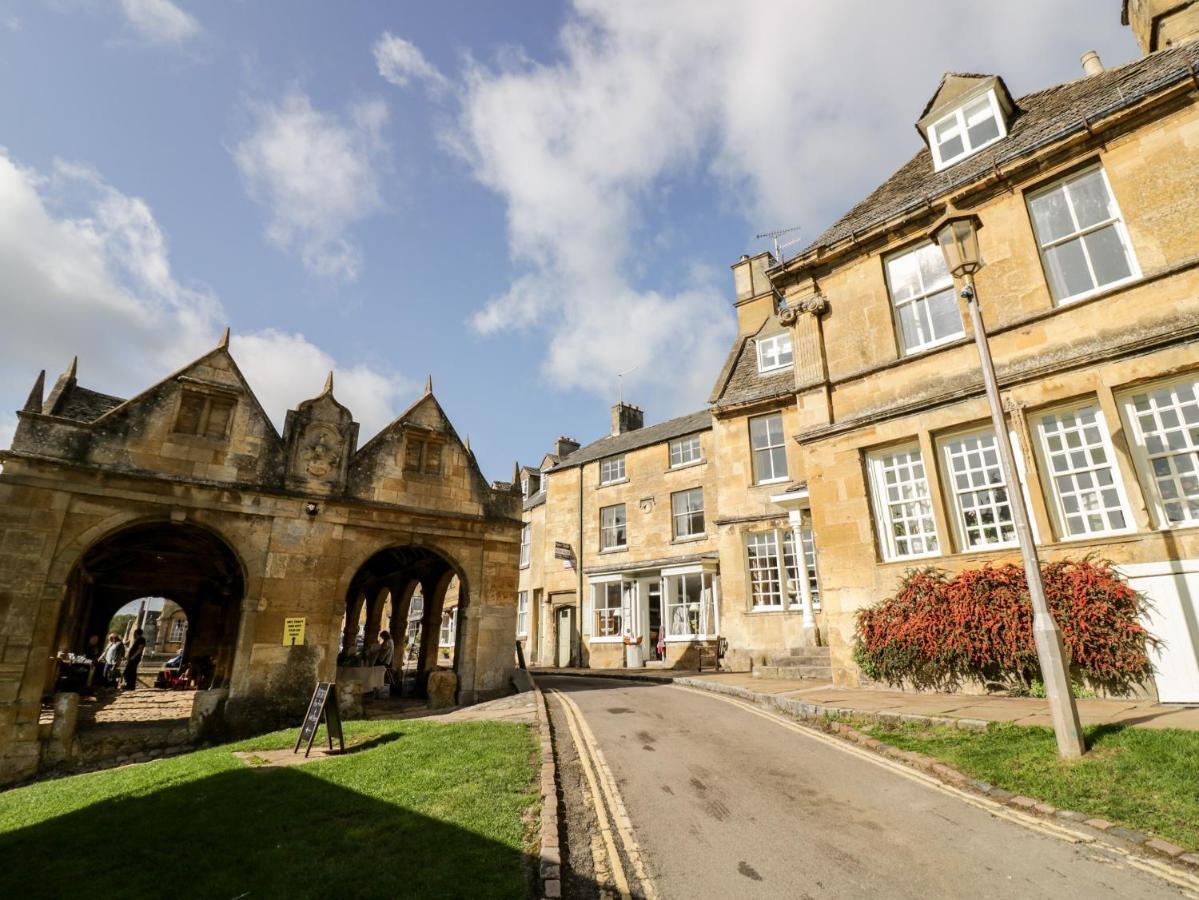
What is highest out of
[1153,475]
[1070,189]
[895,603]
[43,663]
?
[1070,189]

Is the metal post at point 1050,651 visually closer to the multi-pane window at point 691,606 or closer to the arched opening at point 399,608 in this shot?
the arched opening at point 399,608

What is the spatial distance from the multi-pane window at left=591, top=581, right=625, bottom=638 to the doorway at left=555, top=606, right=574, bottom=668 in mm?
1742

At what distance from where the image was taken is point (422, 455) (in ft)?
50.1

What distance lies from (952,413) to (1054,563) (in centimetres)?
305

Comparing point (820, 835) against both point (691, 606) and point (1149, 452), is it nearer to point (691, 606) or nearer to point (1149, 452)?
point (1149, 452)

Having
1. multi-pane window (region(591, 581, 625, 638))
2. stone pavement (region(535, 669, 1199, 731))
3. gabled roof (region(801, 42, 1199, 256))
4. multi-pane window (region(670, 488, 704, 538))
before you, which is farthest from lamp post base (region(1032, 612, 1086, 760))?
multi-pane window (region(591, 581, 625, 638))

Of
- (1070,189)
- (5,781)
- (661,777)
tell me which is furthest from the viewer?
(1070,189)

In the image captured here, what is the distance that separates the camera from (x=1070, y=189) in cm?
1067

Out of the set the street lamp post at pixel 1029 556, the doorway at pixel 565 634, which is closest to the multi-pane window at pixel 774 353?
the street lamp post at pixel 1029 556

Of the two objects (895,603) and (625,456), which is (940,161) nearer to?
(895,603)

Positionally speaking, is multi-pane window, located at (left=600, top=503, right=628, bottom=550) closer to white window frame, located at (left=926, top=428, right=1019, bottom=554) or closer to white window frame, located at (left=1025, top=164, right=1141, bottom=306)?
white window frame, located at (left=926, top=428, right=1019, bottom=554)

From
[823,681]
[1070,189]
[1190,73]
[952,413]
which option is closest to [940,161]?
[1070,189]

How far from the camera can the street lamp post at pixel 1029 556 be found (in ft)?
19.1

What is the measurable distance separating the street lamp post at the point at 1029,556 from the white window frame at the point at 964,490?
4156mm
